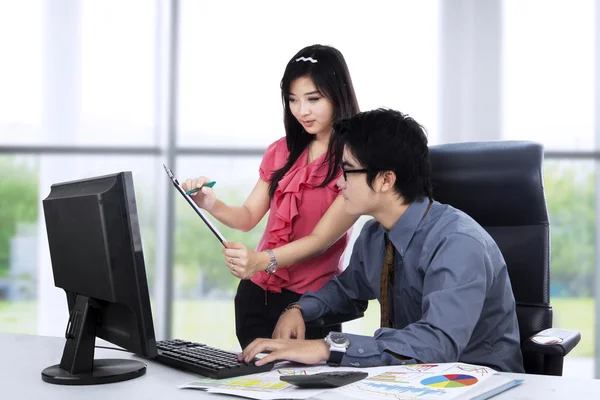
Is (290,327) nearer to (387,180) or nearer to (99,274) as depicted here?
(387,180)

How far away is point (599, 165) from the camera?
11.2 ft

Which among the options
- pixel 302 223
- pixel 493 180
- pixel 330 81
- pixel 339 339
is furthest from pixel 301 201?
pixel 339 339

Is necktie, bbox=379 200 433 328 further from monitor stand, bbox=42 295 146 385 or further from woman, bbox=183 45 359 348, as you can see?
monitor stand, bbox=42 295 146 385

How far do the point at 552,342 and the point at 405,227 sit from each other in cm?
47

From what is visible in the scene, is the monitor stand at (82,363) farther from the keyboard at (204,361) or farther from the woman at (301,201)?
the woman at (301,201)

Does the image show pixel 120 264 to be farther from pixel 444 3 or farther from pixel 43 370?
pixel 444 3

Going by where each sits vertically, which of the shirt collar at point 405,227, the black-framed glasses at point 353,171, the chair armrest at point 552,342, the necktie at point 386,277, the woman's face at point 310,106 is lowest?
the chair armrest at point 552,342

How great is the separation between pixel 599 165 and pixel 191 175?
2.19 metres

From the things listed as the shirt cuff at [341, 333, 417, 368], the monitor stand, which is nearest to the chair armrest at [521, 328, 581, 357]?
the shirt cuff at [341, 333, 417, 368]

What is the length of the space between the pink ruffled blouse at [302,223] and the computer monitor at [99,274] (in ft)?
2.25

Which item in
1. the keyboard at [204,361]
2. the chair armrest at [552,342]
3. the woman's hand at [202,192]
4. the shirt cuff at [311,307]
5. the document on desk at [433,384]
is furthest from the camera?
the woman's hand at [202,192]

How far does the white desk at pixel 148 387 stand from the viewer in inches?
43.6

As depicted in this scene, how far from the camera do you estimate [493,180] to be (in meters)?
1.87

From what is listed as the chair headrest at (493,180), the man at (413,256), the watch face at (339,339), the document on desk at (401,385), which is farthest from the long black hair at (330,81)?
the document on desk at (401,385)
